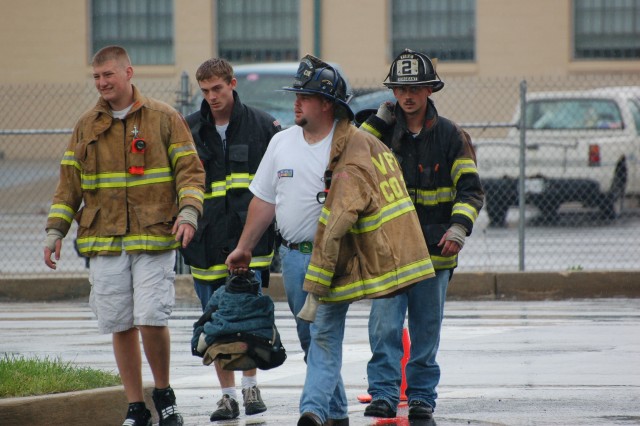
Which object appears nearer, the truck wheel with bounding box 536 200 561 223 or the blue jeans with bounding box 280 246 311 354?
the blue jeans with bounding box 280 246 311 354

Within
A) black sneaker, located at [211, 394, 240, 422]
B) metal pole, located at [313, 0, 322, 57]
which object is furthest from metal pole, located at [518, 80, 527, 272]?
metal pole, located at [313, 0, 322, 57]

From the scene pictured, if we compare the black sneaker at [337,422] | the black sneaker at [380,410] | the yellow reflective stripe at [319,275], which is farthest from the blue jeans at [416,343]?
the yellow reflective stripe at [319,275]

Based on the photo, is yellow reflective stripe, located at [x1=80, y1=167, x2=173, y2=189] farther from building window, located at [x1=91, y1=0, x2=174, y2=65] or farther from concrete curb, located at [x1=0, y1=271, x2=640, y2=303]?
building window, located at [x1=91, y1=0, x2=174, y2=65]

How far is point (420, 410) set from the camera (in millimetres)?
7574

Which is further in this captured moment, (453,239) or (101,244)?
(453,239)

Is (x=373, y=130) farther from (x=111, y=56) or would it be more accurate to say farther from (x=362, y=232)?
(x=111, y=56)

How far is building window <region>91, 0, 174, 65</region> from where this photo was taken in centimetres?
3397

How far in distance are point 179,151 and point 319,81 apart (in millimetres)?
978

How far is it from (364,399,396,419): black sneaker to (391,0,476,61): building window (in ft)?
85.5

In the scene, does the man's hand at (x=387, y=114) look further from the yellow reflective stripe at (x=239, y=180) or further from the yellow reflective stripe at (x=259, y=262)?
the yellow reflective stripe at (x=259, y=262)

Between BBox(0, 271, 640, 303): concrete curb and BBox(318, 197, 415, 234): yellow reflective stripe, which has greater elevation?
BBox(318, 197, 415, 234): yellow reflective stripe

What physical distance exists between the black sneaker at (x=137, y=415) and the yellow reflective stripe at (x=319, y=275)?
1.33 m

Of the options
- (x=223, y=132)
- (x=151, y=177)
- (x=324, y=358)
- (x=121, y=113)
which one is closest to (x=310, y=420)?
(x=324, y=358)

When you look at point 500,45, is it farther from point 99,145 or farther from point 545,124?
point 99,145
